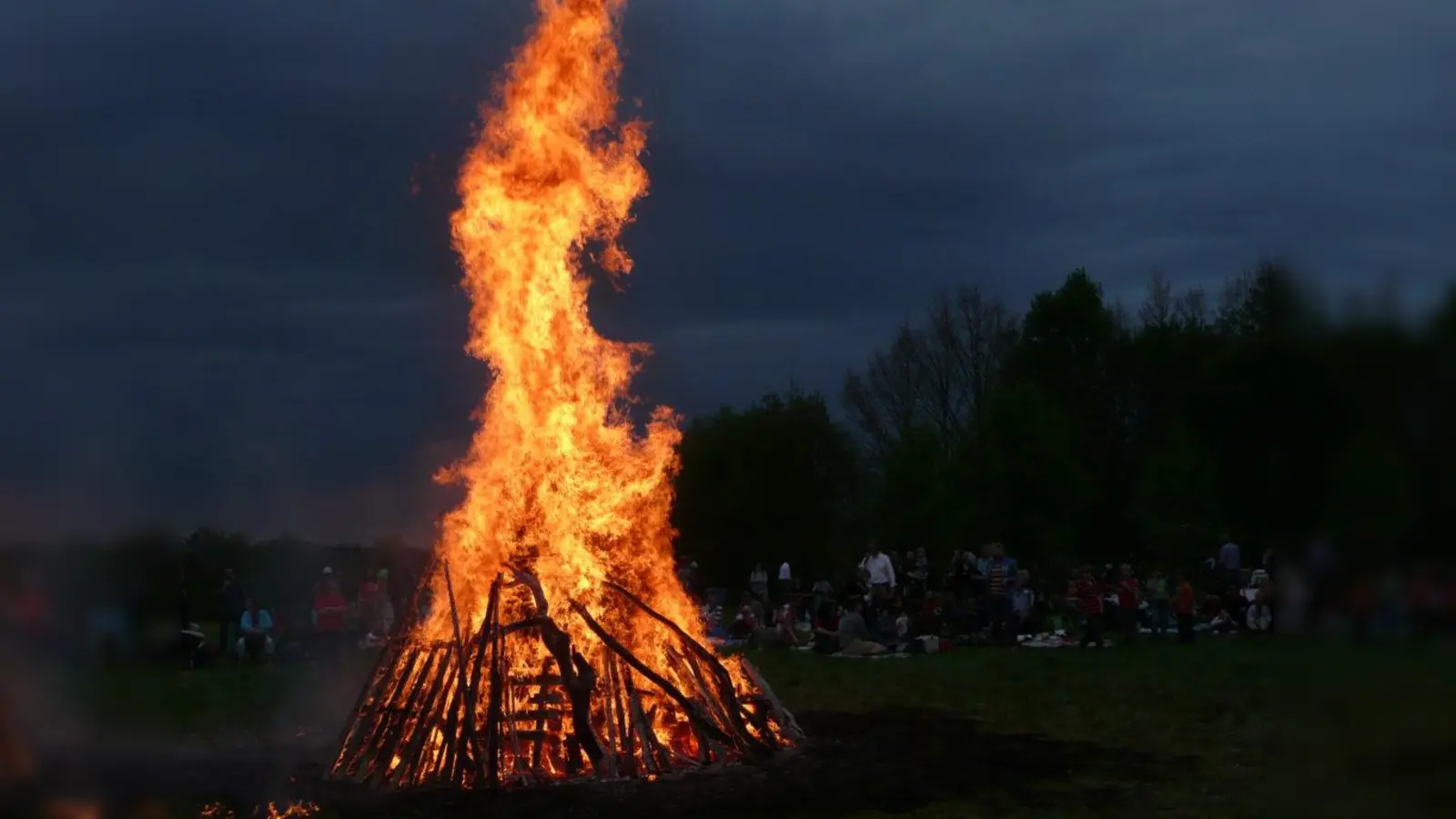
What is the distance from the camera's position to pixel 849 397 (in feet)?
188

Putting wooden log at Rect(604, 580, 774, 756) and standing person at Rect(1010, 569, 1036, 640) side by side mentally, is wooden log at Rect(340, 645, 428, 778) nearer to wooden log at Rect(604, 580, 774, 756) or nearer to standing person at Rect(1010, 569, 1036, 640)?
wooden log at Rect(604, 580, 774, 756)

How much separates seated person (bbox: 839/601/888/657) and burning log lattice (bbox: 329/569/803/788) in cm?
941

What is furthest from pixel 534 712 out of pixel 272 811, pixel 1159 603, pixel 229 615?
pixel 1159 603

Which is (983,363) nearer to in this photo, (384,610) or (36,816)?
(384,610)

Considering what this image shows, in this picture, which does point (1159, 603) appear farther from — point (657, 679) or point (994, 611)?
point (657, 679)

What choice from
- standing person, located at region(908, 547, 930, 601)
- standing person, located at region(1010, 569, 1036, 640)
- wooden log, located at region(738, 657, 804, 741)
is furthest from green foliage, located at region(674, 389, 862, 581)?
wooden log, located at region(738, 657, 804, 741)

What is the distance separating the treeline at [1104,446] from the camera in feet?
6.41

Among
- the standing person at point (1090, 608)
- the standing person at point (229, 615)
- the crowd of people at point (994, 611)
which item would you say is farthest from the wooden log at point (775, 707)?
the standing person at point (1090, 608)

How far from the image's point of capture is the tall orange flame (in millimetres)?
11227

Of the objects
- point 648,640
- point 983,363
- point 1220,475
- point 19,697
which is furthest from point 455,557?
point 983,363

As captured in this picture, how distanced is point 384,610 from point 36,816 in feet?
55.2

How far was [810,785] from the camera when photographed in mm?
9867

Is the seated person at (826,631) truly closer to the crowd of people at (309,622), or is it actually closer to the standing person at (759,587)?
the standing person at (759,587)

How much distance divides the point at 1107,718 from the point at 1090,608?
7.39 meters
